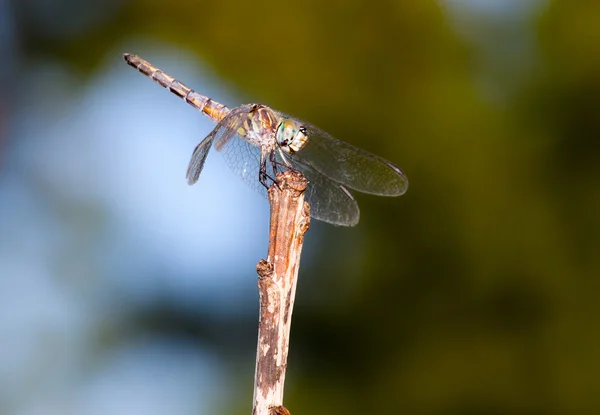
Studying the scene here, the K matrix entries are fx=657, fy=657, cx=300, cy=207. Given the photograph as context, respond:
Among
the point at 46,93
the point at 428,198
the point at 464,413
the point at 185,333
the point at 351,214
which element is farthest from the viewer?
the point at 46,93

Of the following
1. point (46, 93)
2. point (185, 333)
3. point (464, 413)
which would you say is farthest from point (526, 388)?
point (46, 93)

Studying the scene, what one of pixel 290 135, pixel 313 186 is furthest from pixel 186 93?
pixel 313 186

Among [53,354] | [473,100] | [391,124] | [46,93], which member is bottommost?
[53,354]

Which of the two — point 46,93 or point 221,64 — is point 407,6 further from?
point 46,93

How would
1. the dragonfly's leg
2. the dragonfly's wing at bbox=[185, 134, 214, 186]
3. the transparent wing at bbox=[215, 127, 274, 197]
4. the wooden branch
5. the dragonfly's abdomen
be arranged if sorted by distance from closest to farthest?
the wooden branch, the dragonfly's wing at bbox=[185, 134, 214, 186], the dragonfly's leg, the transparent wing at bbox=[215, 127, 274, 197], the dragonfly's abdomen

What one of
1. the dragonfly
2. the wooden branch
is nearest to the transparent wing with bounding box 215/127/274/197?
the dragonfly

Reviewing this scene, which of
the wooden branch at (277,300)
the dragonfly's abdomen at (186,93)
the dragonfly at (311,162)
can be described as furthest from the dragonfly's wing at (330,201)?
the wooden branch at (277,300)

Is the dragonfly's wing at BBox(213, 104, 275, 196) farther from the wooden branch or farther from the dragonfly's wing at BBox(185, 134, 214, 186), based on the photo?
the wooden branch

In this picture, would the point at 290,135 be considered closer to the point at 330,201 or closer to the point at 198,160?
the point at 330,201
